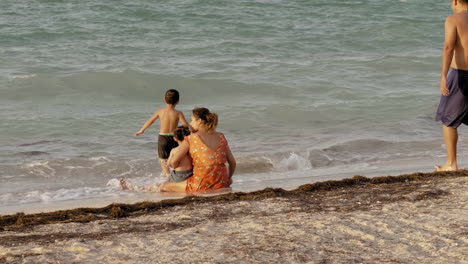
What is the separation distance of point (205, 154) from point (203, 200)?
122 cm

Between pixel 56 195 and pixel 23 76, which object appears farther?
pixel 23 76

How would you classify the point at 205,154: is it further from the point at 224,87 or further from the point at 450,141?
the point at 224,87

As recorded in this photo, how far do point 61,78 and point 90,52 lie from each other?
99.4 inches

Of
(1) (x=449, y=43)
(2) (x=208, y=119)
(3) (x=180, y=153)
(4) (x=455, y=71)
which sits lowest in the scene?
(3) (x=180, y=153)

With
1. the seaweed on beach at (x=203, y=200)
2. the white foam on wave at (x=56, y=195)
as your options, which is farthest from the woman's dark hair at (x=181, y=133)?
the seaweed on beach at (x=203, y=200)

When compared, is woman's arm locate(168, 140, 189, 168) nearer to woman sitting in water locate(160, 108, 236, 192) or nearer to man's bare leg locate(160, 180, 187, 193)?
woman sitting in water locate(160, 108, 236, 192)

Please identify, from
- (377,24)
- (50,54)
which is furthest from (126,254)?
Answer: (377,24)

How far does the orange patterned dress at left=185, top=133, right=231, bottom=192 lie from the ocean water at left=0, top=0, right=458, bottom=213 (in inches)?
18.1

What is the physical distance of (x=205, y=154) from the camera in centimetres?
700

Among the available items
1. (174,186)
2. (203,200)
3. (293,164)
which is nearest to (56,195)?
(174,186)

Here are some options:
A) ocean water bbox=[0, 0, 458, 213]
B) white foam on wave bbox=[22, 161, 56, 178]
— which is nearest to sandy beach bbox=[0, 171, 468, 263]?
ocean water bbox=[0, 0, 458, 213]

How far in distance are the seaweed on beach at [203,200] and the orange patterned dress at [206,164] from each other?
3.56 ft

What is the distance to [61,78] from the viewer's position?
14.1 metres

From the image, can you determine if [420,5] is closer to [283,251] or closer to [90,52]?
[90,52]
